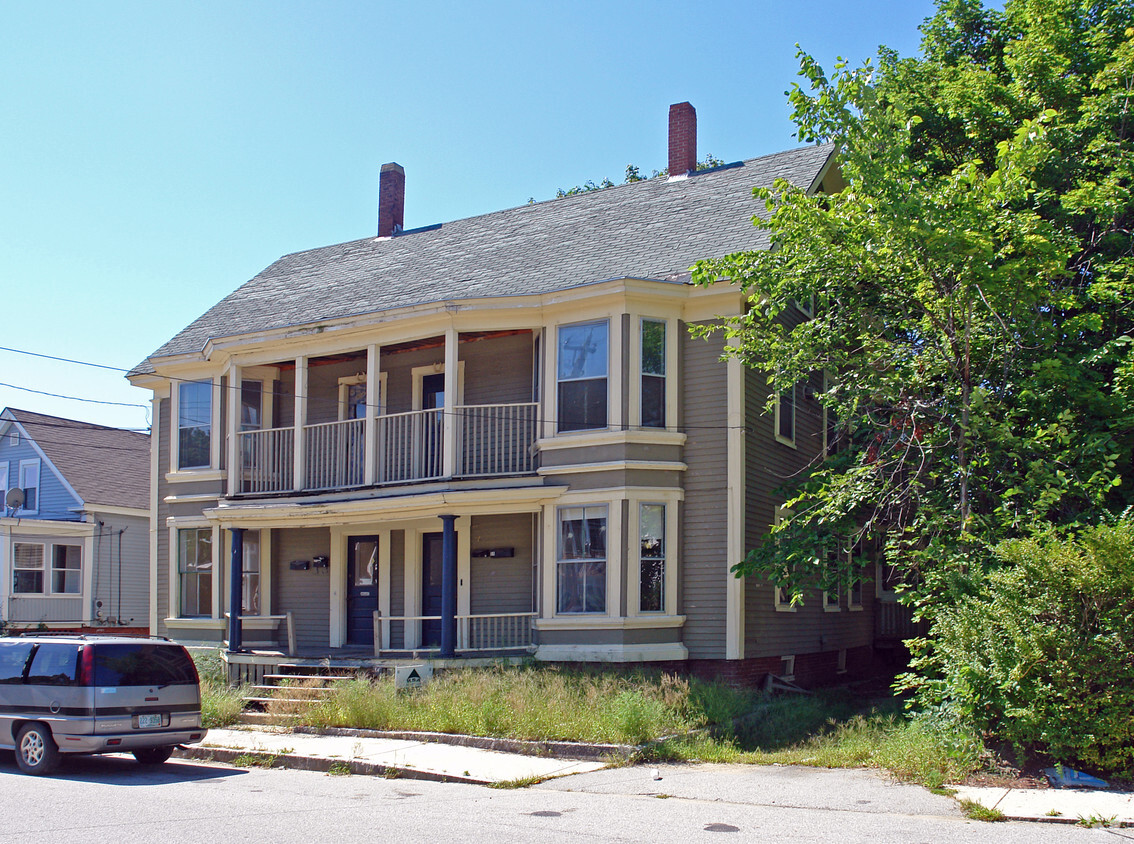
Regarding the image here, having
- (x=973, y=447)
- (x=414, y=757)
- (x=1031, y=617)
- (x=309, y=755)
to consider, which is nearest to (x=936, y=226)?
(x=973, y=447)

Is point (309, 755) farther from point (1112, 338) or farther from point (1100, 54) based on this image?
point (1100, 54)

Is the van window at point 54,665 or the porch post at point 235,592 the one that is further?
the porch post at point 235,592

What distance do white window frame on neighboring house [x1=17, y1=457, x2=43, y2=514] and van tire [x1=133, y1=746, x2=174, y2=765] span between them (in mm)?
20876

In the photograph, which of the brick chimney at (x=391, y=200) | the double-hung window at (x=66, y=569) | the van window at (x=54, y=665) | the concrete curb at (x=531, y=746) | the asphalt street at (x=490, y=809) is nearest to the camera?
the asphalt street at (x=490, y=809)

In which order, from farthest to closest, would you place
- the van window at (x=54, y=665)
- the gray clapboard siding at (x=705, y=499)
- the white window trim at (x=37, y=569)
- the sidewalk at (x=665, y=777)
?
the white window trim at (x=37, y=569), the gray clapboard siding at (x=705, y=499), the van window at (x=54, y=665), the sidewalk at (x=665, y=777)

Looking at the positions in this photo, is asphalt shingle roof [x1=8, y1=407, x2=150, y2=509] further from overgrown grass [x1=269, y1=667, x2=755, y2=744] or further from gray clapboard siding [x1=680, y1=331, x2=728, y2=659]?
gray clapboard siding [x1=680, y1=331, x2=728, y2=659]

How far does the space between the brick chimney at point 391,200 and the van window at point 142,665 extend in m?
13.5

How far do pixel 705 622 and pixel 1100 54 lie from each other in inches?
368

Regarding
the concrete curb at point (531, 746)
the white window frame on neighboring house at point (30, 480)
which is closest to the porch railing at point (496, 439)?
the concrete curb at point (531, 746)

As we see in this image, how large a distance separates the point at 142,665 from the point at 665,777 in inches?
235

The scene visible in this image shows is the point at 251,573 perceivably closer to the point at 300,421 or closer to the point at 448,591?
the point at 300,421

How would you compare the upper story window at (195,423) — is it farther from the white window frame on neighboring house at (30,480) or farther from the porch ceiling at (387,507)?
the white window frame on neighboring house at (30,480)

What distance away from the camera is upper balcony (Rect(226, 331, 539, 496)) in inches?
652

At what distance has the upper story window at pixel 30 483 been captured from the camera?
30719 mm
